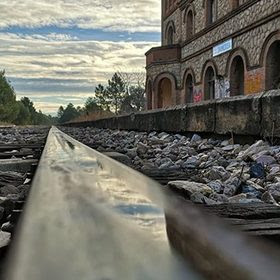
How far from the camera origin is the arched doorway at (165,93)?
27.5 m

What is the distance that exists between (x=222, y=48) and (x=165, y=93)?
9283mm

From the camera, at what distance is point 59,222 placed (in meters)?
1.09

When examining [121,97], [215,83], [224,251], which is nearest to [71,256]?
[224,251]

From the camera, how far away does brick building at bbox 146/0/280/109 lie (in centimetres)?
1521

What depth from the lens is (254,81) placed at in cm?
1581

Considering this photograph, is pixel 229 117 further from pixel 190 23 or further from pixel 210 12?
pixel 190 23

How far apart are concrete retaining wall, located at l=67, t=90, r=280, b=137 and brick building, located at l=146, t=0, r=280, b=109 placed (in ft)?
24.2

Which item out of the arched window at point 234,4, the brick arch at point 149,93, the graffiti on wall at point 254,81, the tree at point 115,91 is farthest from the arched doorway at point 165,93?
the tree at point 115,91

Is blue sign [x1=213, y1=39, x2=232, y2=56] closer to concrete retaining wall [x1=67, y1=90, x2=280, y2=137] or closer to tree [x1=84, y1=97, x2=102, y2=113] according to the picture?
concrete retaining wall [x1=67, y1=90, x2=280, y2=137]

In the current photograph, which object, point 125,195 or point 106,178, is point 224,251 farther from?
point 106,178

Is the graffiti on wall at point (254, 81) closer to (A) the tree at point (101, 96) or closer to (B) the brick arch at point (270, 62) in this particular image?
(B) the brick arch at point (270, 62)

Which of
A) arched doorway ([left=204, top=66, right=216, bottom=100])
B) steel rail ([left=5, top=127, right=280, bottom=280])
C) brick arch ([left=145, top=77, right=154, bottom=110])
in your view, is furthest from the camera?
brick arch ([left=145, top=77, right=154, bottom=110])

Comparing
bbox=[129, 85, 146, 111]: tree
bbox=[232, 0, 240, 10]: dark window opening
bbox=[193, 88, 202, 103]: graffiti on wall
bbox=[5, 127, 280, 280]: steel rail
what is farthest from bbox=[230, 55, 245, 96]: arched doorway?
bbox=[129, 85, 146, 111]: tree

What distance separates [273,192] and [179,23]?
2552cm
